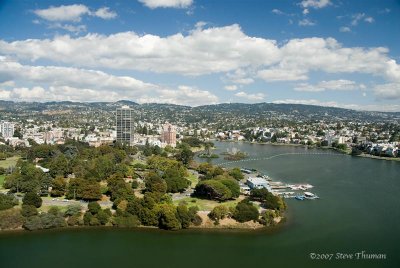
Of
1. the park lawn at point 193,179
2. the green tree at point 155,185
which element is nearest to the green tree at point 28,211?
the green tree at point 155,185

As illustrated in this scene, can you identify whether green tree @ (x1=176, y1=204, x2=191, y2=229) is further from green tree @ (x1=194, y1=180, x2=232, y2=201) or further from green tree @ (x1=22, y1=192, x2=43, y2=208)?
green tree @ (x1=22, y1=192, x2=43, y2=208)

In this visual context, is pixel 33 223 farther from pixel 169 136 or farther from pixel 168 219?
pixel 169 136

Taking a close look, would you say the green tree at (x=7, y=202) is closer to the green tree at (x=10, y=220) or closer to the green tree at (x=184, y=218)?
the green tree at (x=10, y=220)

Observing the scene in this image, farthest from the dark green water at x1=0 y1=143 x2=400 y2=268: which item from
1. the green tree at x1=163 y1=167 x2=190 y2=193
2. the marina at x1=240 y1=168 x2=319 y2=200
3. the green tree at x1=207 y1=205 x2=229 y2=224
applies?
the green tree at x1=163 y1=167 x2=190 y2=193

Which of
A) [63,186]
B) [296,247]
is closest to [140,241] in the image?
[296,247]

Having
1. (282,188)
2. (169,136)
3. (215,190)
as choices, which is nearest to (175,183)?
(215,190)

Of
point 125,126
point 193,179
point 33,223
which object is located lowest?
point 33,223

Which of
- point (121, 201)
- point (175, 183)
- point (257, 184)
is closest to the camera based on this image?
point (121, 201)

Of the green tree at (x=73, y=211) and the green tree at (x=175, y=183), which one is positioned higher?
the green tree at (x=175, y=183)
